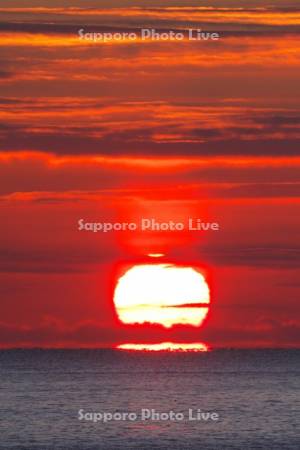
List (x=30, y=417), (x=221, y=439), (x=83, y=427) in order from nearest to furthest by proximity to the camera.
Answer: (x=221, y=439), (x=83, y=427), (x=30, y=417)

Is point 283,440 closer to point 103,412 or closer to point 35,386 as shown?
point 103,412

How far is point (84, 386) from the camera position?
194 m

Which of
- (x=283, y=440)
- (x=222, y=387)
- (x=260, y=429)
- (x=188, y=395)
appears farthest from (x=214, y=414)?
(x=222, y=387)

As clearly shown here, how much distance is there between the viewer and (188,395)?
17512 cm

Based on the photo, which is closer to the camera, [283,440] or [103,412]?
[283,440]

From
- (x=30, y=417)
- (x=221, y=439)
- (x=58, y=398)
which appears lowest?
(x=221, y=439)

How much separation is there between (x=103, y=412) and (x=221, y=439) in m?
38.2

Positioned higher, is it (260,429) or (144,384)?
(144,384)

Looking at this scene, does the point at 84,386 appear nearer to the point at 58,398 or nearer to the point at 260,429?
the point at 58,398

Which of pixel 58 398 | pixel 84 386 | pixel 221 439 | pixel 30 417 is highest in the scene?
pixel 84 386

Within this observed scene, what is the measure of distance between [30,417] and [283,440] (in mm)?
29111

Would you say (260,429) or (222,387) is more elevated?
(222,387)

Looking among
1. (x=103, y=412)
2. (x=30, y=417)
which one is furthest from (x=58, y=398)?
(x=30, y=417)

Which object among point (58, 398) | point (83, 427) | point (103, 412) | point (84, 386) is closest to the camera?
point (83, 427)
